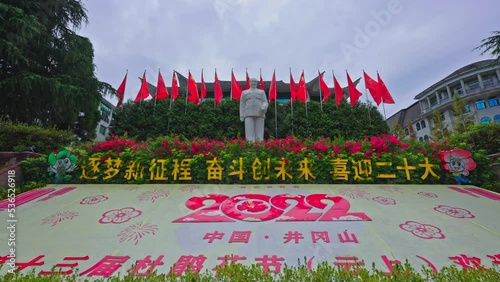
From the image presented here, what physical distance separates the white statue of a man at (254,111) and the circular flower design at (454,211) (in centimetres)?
466

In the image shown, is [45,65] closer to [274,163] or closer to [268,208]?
[274,163]

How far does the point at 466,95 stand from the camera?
78.5ft

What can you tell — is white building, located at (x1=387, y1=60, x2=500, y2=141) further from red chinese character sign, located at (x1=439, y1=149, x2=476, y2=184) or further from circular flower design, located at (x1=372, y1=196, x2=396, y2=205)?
circular flower design, located at (x1=372, y1=196, x2=396, y2=205)

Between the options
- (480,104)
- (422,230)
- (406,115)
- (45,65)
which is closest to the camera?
(422,230)

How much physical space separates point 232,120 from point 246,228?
9.97 meters

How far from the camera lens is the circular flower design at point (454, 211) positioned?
122 inches

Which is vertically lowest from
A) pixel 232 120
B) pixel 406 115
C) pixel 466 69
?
pixel 232 120

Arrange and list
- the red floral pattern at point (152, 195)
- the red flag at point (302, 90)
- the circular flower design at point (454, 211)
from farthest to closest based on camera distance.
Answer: the red flag at point (302, 90) < the red floral pattern at point (152, 195) < the circular flower design at point (454, 211)

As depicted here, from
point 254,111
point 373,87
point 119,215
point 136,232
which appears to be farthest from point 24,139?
point 373,87

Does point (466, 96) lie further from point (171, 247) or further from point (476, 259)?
point (171, 247)

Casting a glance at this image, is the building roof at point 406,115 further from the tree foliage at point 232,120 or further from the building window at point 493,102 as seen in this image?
the tree foliage at point 232,120

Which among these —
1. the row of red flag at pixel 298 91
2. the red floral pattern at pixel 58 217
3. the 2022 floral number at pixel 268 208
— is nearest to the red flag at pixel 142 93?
the row of red flag at pixel 298 91

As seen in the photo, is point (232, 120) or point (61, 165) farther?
point (232, 120)

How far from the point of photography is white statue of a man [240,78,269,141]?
722 centimetres
